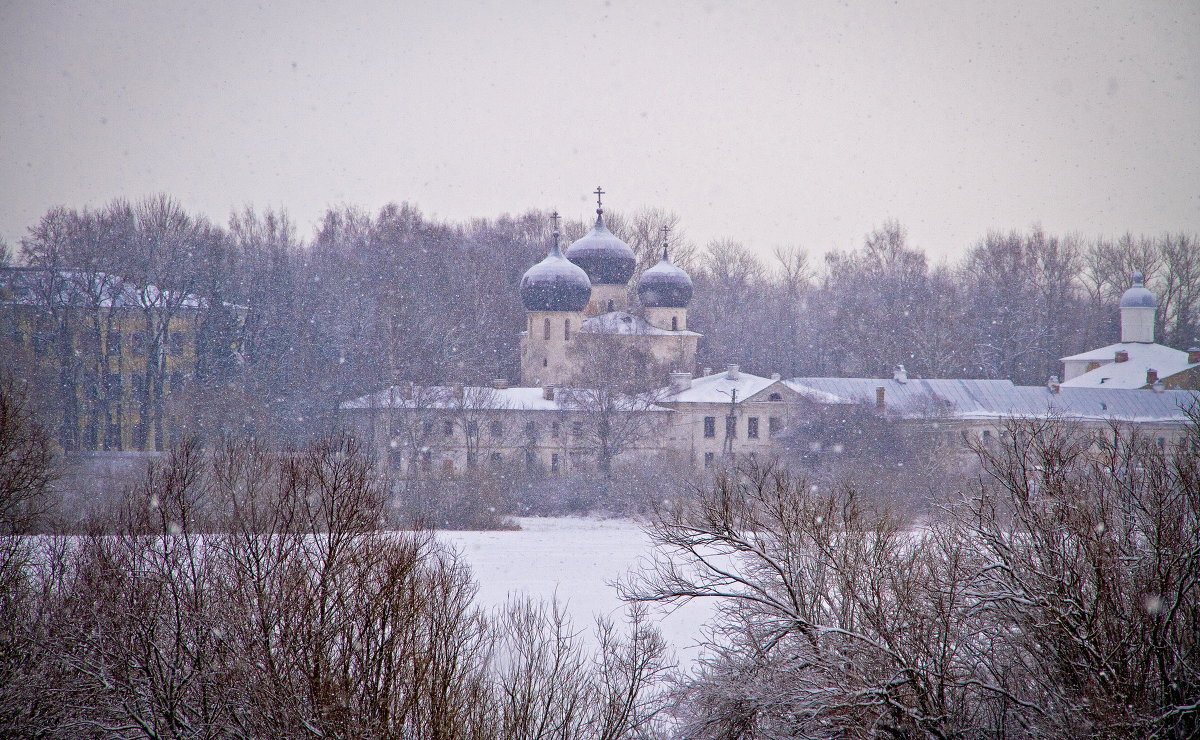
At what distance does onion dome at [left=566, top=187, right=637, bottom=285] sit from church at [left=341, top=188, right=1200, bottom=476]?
0.18 feet

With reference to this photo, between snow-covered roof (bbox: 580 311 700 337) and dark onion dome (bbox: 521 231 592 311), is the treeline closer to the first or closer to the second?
dark onion dome (bbox: 521 231 592 311)

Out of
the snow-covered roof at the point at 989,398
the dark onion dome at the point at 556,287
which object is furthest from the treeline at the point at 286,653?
the dark onion dome at the point at 556,287

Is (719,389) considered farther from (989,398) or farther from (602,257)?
(989,398)

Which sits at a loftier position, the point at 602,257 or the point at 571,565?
the point at 602,257

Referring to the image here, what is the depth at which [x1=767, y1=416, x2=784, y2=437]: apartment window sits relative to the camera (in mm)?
41438

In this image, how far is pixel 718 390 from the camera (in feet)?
138

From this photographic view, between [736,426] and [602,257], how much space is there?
9582 mm

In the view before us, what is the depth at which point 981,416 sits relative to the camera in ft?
138

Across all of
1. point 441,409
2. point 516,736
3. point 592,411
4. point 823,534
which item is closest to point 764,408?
point 592,411

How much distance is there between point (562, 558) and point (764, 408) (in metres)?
15.5

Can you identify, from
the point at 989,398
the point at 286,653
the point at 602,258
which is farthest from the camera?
the point at 602,258

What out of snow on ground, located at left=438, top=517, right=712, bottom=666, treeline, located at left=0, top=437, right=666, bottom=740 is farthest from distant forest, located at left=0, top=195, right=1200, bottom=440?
treeline, located at left=0, top=437, right=666, bottom=740

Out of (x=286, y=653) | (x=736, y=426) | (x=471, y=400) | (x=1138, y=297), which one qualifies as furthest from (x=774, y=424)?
(x=286, y=653)

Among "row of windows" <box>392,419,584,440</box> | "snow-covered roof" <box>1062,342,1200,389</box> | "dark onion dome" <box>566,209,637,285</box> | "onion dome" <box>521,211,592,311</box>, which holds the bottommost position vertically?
"row of windows" <box>392,419,584,440</box>
